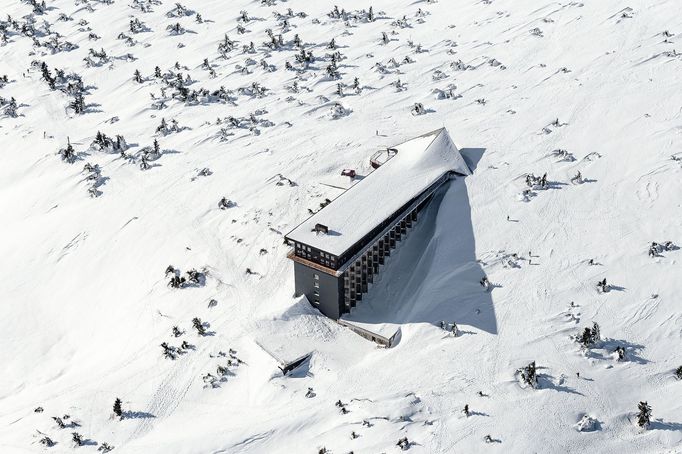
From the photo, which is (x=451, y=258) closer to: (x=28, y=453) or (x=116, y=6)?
(x=28, y=453)

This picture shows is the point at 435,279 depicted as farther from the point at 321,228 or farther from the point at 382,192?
the point at 321,228

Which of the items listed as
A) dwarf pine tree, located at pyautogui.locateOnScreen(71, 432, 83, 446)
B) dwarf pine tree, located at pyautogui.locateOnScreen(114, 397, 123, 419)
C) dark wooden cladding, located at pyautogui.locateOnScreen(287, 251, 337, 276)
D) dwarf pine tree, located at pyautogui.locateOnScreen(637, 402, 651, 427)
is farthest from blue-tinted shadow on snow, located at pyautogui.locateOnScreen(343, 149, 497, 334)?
dwarf pine tree, located at pyautogui.locateOnScreen(71, 432, 83, 446)

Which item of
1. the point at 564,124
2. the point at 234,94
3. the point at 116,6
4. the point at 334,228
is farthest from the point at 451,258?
the point at 116,6

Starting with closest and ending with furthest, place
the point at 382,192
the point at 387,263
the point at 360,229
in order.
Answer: the point at 360,229
the point at 387,263
the point at 382,192

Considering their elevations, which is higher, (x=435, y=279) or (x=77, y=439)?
(x=435, y=279)

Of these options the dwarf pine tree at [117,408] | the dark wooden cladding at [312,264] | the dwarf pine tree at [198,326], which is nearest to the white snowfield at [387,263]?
the dwarf pine tree at [117,408]

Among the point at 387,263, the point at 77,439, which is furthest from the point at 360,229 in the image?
the point at 77,439

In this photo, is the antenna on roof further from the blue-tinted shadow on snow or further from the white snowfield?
the blue-tinted shadow on snow
